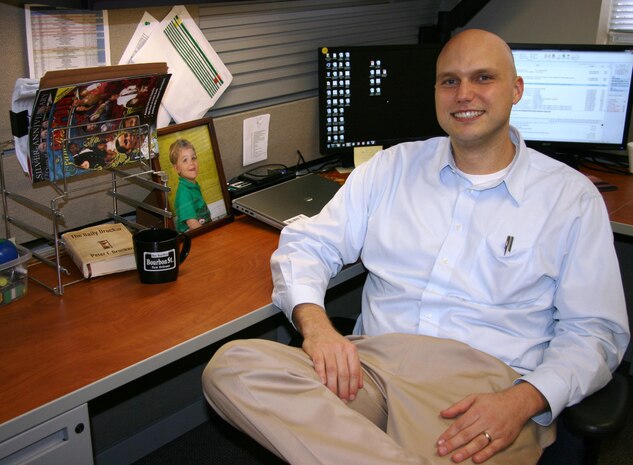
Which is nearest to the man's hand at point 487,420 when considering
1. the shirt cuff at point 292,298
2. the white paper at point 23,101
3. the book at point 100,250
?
the shirt cuff at point 292,298

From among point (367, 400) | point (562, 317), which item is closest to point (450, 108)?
point (562, 317)

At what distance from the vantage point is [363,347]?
1435 mm

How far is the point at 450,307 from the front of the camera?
1.47 metres

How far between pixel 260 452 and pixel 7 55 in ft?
4.08

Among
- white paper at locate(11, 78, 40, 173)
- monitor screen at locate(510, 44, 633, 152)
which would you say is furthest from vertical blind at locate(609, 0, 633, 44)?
white paper at locate(11, 78, 40, 173)

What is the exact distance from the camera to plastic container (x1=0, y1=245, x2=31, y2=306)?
4.52ft

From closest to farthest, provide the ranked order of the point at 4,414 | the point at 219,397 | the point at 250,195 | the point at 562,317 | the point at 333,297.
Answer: the point at 4,414 < the point at 219,397 < the point at 562,317 < the point at 250,195 < the point at 333,297

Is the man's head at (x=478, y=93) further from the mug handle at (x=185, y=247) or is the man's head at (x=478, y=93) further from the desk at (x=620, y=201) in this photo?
the mug handle at (x=185, y=247)

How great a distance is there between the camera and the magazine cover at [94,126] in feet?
4.57

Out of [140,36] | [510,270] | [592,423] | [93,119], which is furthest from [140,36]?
[592,423]

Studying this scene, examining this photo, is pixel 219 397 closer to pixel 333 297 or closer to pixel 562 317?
pixel 562 317

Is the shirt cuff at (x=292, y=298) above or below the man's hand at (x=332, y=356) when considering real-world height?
above

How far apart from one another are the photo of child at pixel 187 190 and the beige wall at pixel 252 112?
0.43 feet

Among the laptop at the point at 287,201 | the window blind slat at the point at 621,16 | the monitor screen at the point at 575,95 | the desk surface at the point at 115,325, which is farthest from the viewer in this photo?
the window blind slat at the point at 621,16
